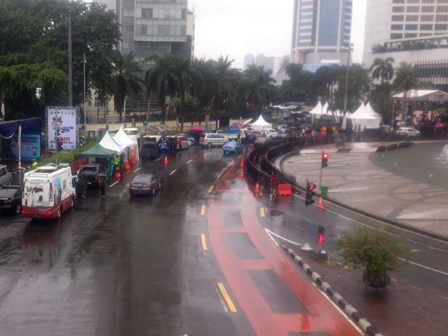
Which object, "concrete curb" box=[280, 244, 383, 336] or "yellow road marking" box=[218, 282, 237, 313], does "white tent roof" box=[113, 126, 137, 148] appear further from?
"yellow road marking" box=[218, 282, 237, 313]

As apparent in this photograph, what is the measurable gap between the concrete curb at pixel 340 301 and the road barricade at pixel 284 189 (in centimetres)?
1300

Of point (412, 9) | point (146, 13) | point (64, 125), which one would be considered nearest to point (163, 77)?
point (64, 125)

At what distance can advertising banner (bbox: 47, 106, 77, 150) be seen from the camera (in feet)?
120

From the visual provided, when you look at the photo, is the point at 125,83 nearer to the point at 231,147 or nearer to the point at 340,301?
the point at 231,147

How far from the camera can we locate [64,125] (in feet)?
122

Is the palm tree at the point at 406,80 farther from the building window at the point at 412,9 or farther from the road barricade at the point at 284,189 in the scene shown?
the road barricade at the point at 284,189

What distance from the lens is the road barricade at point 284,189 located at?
30.2 meters

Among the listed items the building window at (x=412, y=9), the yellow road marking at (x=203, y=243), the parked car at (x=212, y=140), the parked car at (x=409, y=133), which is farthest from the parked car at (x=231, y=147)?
the building window at (x=412, y=9)

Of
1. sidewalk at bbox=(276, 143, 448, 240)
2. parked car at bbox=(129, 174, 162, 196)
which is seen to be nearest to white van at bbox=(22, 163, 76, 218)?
parked car at bbox=(129, 174, 162, 196)

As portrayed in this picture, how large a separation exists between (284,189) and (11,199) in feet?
54.1

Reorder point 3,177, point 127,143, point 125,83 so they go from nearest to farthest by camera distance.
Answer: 1. point 3,177
2. point 127,143
3. point 125,83

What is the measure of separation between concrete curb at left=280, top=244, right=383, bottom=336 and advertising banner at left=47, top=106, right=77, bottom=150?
25723 mm

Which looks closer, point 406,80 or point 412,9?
point 406,80

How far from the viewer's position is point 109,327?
11125mm
